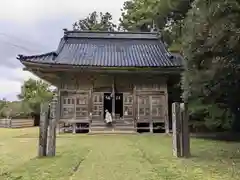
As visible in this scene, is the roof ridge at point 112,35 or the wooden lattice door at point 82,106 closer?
the wooden lattice door at point 82,106

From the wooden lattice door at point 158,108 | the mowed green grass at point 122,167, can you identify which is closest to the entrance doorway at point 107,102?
the wooden lattice door at point 158,108

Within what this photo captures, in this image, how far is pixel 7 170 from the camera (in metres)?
6.53

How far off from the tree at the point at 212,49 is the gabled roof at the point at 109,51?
28.3ft

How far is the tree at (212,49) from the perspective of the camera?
684 cm

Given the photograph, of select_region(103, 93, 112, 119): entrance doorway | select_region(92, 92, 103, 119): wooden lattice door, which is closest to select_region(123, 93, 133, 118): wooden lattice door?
select_region(103, 93, 112, 119): entrance doorway

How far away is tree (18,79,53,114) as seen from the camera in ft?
95.3

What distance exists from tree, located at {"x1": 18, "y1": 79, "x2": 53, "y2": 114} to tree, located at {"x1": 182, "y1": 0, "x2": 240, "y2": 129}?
71.0ft

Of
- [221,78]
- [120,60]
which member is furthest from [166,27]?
[221,78]

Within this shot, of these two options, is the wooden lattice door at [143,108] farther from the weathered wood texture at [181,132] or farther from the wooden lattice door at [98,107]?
the weathered wood texture at [181,132]

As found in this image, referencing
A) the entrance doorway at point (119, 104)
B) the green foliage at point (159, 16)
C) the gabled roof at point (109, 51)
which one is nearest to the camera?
the green foliage at point (159, 16)

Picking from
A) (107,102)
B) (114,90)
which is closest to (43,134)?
(114,90)

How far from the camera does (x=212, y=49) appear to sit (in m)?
7.57

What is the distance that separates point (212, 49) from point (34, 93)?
26387 millimetres

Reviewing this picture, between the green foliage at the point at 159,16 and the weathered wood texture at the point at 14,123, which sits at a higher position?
the green foliage at the point at 159,16
